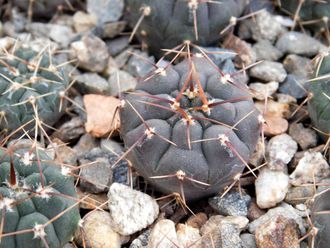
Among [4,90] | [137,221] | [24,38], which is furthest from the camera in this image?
[24,38]

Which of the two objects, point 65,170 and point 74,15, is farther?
point 74,15

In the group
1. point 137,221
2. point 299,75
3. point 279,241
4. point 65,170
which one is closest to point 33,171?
point 65,170

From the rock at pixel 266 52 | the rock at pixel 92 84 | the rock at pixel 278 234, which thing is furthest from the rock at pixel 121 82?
the rock at pixel 278 234

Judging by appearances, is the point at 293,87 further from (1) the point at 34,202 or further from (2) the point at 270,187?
(1) the point at 34,202

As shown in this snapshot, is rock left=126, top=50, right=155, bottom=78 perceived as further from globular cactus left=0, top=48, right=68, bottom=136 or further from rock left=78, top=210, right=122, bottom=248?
rock left=78, top=210, right=122, bottom=248

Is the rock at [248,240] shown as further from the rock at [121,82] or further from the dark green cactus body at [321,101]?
the rock at [121,82]

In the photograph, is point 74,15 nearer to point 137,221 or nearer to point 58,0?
point 58,0
